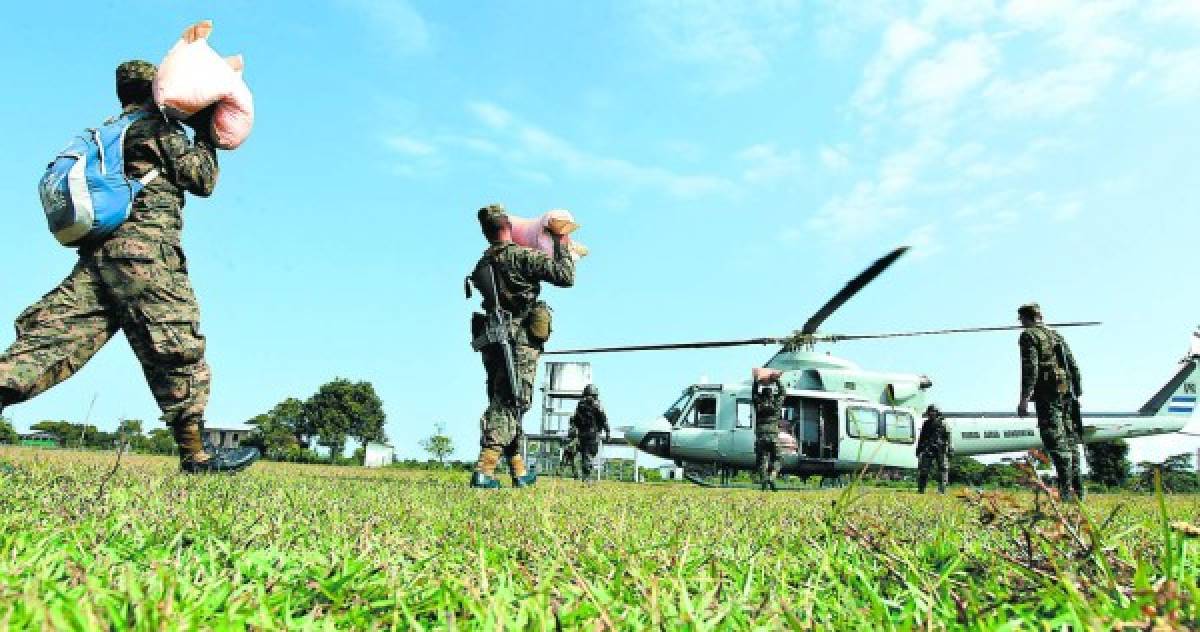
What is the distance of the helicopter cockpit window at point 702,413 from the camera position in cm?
1672

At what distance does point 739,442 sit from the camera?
53.2ft

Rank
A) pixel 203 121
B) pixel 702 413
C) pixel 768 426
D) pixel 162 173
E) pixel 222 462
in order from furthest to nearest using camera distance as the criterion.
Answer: pixel 702 413, pixel 768 426, pixel 222 462, pixel 203 121, pixel 162 173

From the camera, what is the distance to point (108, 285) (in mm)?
3732

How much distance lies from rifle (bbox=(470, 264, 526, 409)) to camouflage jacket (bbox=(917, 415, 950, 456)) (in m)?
10.3

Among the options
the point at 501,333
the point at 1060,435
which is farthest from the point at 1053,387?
the point at 501,333

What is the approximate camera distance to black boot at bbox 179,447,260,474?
4.28 m

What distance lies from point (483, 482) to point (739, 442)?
1217cm

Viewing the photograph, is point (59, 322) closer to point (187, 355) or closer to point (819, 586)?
point (187, 355)

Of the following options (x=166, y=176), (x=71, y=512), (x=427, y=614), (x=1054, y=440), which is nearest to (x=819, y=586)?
(x=427, y=614)

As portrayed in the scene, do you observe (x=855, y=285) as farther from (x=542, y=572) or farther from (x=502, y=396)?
(x=542, y=572)

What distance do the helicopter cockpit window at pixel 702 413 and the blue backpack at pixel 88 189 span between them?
46.3 feet

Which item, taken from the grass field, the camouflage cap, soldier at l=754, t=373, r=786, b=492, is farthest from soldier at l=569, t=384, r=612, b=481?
the grass field

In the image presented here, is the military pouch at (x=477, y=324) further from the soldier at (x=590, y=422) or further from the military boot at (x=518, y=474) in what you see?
the soldier at (x=590, y=422)

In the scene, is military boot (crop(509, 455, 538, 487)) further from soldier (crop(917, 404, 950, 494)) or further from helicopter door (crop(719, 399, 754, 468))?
helicopter door (crop(719, 399, 754, 468))
